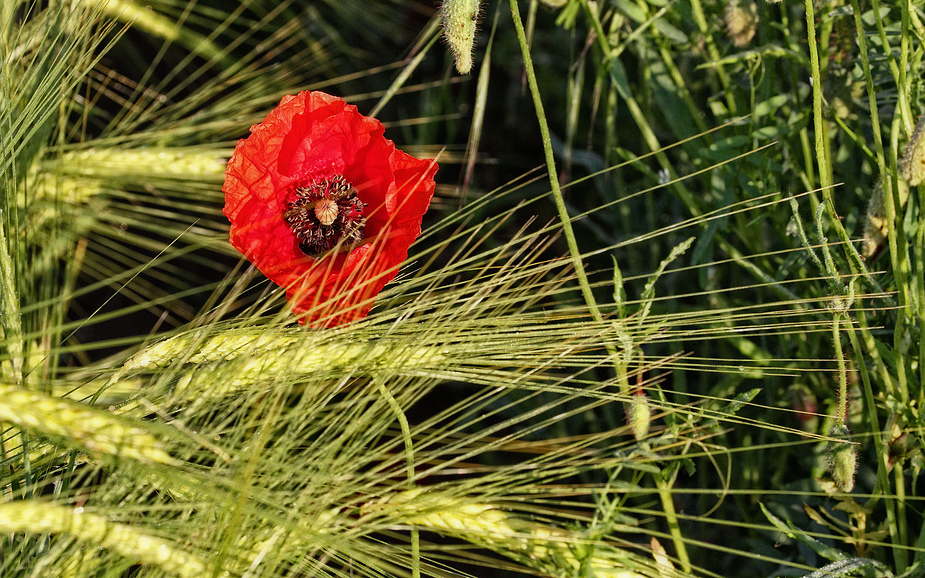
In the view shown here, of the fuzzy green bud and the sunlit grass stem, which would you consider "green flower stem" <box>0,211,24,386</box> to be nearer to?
the sunlit grass stem

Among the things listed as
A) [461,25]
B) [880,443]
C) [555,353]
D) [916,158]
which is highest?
[461,25]

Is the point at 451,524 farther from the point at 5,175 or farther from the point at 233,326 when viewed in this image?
the point at 5,175

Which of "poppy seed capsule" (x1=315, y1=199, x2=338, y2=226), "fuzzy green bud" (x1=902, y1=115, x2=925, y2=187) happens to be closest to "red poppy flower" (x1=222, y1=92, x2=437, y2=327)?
"poppy seed capsule" (x1=315, y1=199, x2=338, y2=226)

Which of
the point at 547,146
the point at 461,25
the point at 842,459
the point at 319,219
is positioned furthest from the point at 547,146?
the point at 842,459

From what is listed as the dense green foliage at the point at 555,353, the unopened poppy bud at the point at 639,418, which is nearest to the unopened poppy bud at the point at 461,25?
the dense green foliage at the point at 555,353

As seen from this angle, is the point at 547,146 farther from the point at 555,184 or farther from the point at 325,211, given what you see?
the point at 325,211

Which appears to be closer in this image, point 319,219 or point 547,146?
point 547,146

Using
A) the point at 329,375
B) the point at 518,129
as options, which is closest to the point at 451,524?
the point at 329,375
